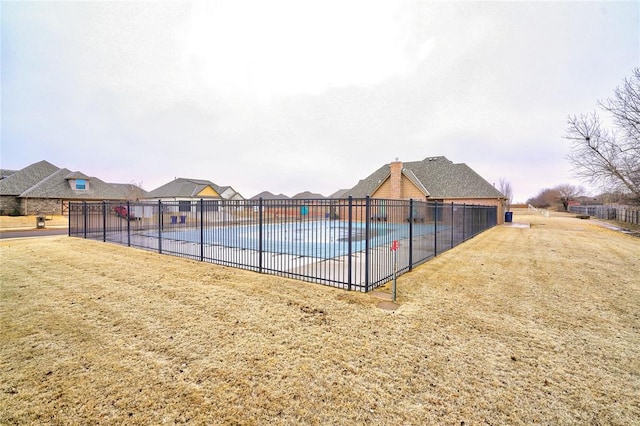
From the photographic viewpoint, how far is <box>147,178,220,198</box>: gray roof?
44150 millimetres

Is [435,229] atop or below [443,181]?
below

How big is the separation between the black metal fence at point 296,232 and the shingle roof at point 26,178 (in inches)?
1123

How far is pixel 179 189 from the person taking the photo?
4559 cm

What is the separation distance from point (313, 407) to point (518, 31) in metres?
17.0

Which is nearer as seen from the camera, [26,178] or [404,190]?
[404,190]

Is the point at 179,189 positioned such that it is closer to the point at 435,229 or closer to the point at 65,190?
the point at 65,190

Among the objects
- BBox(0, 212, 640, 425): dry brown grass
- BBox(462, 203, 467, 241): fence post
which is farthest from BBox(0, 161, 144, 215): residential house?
BBox(462, 203, 467, 241): fence post

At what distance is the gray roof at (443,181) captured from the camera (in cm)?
2725

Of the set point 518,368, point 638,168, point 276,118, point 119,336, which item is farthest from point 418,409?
point 638,168

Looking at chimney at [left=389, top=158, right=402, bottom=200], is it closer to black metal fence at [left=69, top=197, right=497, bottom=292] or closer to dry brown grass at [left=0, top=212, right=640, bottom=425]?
black metal fence at [left=69, top=197, right=497, bottom=292]

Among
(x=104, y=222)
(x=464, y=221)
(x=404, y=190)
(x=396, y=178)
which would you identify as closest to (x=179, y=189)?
(x=104, y=222)

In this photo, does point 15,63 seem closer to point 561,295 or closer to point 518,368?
point 518,368

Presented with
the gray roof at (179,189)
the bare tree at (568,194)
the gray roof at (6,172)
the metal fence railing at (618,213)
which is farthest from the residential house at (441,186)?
the bare tree at (568,194)

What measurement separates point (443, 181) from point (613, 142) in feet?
42.3
